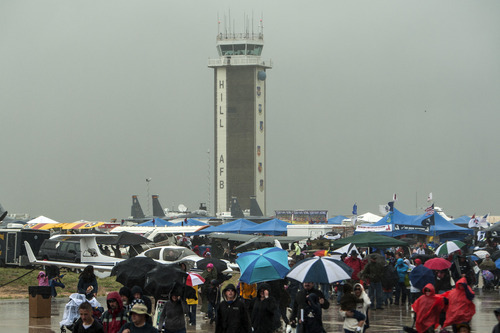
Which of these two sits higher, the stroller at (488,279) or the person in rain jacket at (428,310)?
the person in rain jacket at (428,310)

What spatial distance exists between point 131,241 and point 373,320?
1948cm

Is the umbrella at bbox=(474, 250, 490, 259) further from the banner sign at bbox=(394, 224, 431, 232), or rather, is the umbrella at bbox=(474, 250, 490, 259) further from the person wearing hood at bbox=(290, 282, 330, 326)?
the person wearing hood at bbox=(290, 282, 330, 326)

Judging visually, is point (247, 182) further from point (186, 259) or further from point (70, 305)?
point (70, 305)

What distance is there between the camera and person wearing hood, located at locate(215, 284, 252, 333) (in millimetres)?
11797

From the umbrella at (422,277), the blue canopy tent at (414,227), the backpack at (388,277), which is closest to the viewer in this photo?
the umbrella at (422,277)

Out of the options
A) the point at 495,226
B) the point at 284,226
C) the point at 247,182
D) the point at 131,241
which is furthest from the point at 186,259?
the point at 247,182

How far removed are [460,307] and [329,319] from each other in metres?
7.69

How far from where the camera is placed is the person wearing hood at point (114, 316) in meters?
11.2

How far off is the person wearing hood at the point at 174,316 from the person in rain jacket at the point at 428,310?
3458 millimetres

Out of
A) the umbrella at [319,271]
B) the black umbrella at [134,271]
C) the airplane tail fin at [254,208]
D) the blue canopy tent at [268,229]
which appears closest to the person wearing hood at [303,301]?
the umbrella at [319,271]

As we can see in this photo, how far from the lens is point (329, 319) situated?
19812mm

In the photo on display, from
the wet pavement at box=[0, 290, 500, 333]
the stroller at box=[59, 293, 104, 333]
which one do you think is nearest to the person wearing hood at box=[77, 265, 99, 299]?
the wet pavement at box=[0, 290, 500, 333]

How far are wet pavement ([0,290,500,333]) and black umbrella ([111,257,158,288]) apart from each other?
2199mm

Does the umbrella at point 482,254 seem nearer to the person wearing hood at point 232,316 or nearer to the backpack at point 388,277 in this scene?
the backpack at point 388,277
